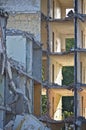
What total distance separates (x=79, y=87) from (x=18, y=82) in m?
9.97

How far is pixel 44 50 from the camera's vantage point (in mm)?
43250

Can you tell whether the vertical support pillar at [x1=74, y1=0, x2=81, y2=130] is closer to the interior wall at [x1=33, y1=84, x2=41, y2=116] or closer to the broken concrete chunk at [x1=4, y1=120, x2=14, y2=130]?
the interior wall at [x1=33, y1=84, x2=41, y2=116]

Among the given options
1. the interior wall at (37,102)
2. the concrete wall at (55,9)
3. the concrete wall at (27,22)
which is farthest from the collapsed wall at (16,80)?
the concrete wall at (55,9)

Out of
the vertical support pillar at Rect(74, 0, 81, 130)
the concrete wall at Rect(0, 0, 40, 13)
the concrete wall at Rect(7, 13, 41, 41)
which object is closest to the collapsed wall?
the concrete wall at Rect(7, 13, 41, 41)

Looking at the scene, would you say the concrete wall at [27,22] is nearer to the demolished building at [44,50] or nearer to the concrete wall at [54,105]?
the demolished building at [44,50]

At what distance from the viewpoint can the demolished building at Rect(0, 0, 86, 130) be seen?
34281 mm

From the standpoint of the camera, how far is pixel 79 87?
41500 millimetres

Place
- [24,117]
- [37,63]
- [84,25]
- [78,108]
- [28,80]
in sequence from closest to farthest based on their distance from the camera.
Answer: [24,117], [28,80], [37,63], [78,108], [84,25]

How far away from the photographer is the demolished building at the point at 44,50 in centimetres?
3428

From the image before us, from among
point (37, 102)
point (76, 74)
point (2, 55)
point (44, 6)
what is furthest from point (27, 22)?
point (2, 55)

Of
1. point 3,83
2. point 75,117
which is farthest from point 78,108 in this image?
point 3,83

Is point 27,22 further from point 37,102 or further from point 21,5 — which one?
point 37,102

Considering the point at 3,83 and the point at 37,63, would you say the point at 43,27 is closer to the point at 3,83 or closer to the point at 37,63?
the point at 37,63

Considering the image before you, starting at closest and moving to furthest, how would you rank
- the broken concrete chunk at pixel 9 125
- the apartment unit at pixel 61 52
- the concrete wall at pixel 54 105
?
the broken concrete chunk at pixel 9 125
the apartment unit at pixel 61 52
the concrete wall at pixel 54 105
